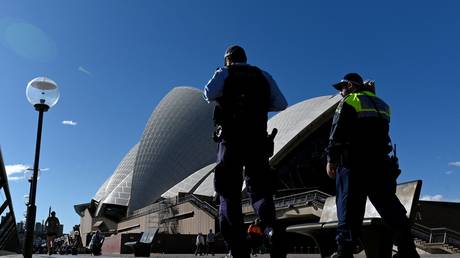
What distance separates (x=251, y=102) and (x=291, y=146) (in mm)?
40671

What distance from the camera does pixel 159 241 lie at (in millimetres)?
27266

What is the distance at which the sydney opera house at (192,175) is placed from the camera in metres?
35.2

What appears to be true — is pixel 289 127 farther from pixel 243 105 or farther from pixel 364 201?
pixel 243 105

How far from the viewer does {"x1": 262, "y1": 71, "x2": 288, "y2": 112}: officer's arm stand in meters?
3.75

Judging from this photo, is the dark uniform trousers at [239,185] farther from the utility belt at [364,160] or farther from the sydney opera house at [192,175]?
the sydney opera house at [192,175]

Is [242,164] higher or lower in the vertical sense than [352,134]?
lower

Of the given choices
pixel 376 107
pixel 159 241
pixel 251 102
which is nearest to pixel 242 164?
pixel 251 102

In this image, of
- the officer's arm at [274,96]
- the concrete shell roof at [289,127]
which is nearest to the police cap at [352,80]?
the officer's arm at [274,96]

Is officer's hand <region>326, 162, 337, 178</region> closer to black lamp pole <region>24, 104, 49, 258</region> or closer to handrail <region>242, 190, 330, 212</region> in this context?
black lamp pole <region>24, 104, 49, 258</region>

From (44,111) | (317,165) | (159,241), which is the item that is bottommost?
(159,241)

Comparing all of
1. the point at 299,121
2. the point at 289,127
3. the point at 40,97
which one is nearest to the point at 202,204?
the point at 289,127

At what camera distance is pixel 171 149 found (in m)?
60.5

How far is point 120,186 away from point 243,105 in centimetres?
7181

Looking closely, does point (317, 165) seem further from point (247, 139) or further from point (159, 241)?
point (247, 139)
